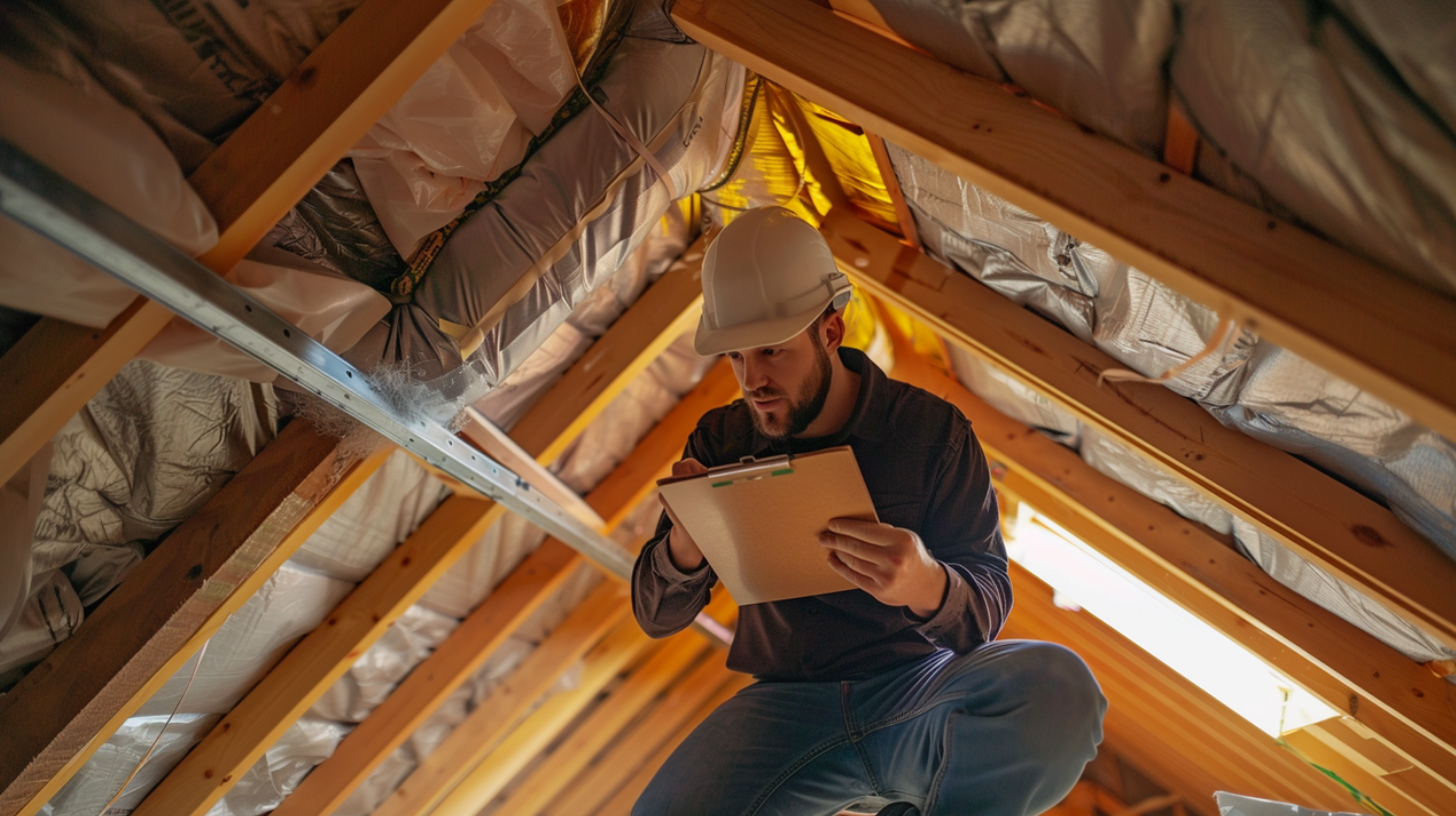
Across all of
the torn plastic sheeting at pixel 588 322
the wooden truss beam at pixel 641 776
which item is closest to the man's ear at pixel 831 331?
the torn plastic sheeting at pixel 588 322

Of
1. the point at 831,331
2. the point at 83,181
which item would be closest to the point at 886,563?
the point at 831,331

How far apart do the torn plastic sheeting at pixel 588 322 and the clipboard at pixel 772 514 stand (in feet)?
2.92

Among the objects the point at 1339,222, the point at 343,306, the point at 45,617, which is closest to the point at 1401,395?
the point at 1339,222

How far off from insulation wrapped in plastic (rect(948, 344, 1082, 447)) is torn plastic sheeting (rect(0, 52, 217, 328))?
180 cm

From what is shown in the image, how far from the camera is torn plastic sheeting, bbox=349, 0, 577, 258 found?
140cm

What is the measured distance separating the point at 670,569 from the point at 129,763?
140 centimetres

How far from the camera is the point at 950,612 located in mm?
1355

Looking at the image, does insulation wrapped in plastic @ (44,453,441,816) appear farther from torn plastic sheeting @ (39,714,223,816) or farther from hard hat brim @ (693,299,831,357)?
hard hat brim @ (693,299,831,357)

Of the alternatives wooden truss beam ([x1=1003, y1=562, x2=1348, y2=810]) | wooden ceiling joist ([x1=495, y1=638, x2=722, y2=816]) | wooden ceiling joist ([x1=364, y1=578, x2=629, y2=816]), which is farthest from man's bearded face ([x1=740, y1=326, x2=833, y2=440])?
wooden ceiling joist ([x1=495, y1=638, x2=722, y2=816])

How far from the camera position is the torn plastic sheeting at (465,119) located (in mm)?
1404

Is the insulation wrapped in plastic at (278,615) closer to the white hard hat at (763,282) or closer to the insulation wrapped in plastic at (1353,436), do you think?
the white hard hat at (763,282)

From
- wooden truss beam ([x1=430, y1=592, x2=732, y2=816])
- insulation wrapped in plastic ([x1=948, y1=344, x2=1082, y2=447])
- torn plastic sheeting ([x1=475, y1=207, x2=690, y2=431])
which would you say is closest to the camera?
torn plastic sheeting ([x1=475, y1=207, x2=690, y2=431])

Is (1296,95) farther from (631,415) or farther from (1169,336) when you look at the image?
(631,415)

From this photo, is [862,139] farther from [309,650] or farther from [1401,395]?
[309,650]
